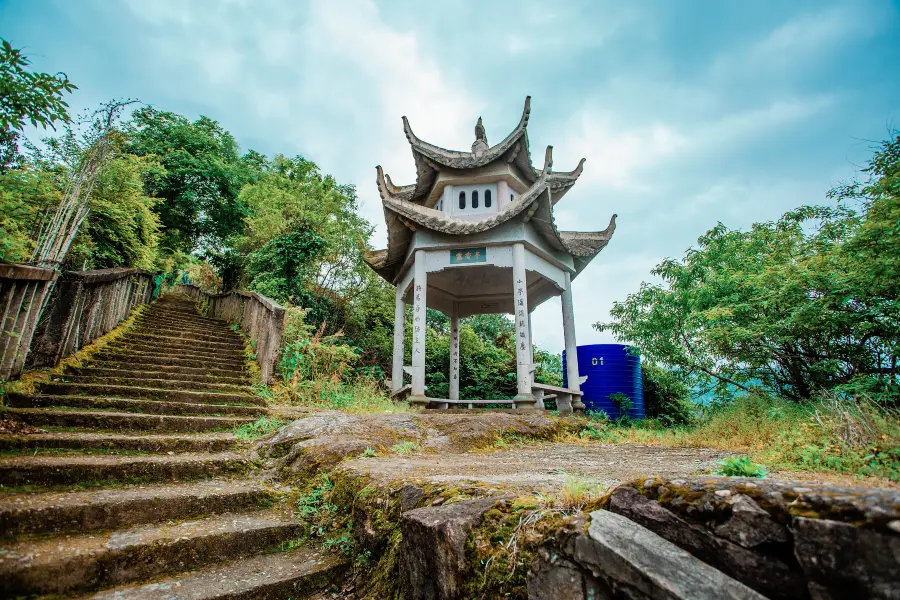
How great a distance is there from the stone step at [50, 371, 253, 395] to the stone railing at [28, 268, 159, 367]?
1.38ft

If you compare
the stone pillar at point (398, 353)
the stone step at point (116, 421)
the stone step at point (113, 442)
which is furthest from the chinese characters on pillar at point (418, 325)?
the stone step at point (113, 442)

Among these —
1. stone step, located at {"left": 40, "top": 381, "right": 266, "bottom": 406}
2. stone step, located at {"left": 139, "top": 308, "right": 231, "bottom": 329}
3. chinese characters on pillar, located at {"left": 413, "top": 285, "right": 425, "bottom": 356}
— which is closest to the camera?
stone step, located at {"left": 40, "top": 381, "right": 266, "bottom": 406}

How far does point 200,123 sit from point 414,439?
33.3 metres

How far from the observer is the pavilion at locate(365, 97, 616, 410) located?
850 cm

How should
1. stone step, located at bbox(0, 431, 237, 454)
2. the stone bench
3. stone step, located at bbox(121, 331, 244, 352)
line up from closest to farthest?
1. stone step, located at bbox(0, 431, 237, 454)
2. stone step, located at bbox(121, 331, 244, 352)
3. the stone bench

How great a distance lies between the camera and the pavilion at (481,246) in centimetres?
850

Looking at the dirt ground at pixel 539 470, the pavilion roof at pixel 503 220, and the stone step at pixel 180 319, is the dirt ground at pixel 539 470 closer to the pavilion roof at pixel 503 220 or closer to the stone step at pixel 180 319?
the pavilion roof at pixel 503 220

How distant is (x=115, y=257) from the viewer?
925cm

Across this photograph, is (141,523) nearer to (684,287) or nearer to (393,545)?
(393,545)

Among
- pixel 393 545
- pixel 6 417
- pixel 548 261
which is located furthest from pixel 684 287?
pixel 6 417

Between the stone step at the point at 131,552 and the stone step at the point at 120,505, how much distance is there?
121mm

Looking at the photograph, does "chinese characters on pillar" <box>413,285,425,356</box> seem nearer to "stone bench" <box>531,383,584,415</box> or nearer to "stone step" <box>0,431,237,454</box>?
"stone bench" <box>531,383,584,415</box>

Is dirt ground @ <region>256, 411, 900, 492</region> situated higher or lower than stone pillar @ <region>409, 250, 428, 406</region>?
lower

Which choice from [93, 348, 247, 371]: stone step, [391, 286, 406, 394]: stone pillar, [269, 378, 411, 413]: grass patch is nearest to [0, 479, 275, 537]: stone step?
[269, 378, 411, 413]: grass patch
